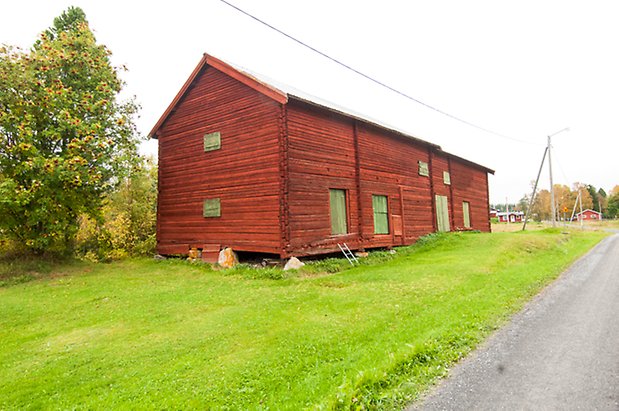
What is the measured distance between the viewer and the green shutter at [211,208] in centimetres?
1747

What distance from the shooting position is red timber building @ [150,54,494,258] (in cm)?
1536

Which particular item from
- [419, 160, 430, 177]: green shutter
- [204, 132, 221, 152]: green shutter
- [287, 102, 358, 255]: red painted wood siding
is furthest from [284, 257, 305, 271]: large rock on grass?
[419, 160, 430, 177]: green shutter

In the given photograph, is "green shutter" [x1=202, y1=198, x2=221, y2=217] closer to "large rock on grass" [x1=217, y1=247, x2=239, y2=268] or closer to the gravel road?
"large rock on grass" [x1=217, y1=247, x2=239, y2=268]

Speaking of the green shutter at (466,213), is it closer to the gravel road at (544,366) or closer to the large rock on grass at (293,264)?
the large rock on grass at (293,264)

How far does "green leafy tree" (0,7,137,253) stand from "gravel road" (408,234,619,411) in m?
16.9

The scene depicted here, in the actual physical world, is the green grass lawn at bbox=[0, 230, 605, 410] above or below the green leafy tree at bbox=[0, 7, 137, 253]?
below

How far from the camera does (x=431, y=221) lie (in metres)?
24.7

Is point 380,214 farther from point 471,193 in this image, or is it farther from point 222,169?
point 471,193

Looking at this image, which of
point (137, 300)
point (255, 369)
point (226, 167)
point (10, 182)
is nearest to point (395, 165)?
point (226, 167)

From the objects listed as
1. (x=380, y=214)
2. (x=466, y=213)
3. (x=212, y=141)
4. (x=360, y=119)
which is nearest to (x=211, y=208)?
(x=212, y=141)

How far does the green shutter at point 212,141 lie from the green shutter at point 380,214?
9026 mm

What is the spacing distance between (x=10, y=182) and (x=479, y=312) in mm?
18046

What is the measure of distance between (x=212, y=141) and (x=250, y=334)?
41.9 ft

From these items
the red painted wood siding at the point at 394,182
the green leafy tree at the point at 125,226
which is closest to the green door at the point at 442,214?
the red painted wood siding at the point at 394,182
